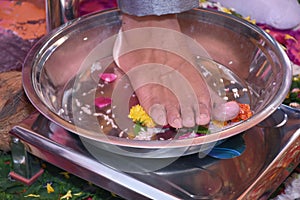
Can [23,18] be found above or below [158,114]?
below

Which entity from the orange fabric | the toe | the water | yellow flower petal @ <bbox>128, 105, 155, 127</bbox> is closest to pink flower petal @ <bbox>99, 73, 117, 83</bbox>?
the water

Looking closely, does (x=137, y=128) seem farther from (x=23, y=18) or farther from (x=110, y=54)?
(x=23, y=18)

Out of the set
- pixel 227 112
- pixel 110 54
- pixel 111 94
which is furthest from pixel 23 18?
pixel 227 112

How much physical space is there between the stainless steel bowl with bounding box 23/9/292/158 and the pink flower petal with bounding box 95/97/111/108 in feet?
0.08

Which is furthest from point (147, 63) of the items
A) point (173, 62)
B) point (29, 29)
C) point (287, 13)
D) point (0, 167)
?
point (287, 13)

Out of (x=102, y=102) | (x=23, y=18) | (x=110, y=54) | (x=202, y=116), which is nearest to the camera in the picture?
(x=202, y=116)

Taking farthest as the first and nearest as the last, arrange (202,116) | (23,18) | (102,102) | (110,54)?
(23,18) → (110,54) → (102,102) → (202,116)

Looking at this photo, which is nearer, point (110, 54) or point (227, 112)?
point (227, 112)

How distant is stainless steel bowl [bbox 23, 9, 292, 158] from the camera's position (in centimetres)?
85

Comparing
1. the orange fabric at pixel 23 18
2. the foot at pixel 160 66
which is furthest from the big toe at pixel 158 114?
the orange fabric at pixel 23 18

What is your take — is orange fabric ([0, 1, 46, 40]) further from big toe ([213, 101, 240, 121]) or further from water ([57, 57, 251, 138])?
big toe ([213, 101, 240, 121])

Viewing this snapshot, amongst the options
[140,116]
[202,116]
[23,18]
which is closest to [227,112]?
[202,116]

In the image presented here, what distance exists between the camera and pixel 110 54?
1145mm

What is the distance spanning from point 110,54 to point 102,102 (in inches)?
6.1
